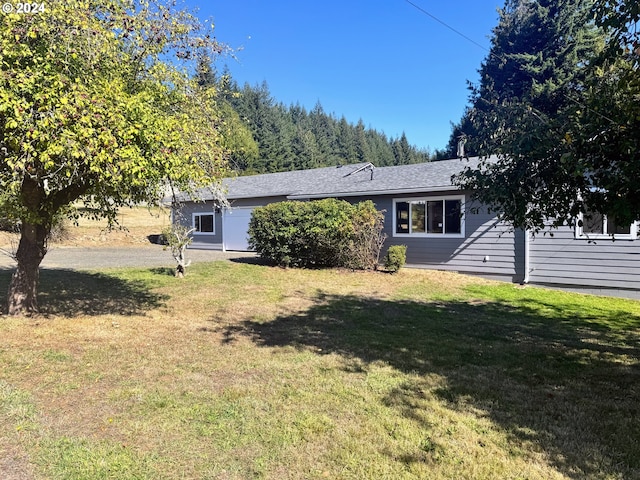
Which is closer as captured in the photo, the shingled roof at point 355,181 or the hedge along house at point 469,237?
the hedge along house at point 469,237

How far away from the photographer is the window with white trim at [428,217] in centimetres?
1261

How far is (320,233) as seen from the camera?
40.4ft

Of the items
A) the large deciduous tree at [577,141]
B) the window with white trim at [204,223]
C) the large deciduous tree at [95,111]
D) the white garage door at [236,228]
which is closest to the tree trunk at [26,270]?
the large deciduous tree at [95,111]

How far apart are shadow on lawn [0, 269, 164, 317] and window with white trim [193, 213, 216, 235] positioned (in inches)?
367

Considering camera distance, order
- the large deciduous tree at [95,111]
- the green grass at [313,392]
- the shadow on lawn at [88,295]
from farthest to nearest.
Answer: the shadow on lawn at [88,295]
the large deciduous tree at [95,111]
the green grass at [313,392]

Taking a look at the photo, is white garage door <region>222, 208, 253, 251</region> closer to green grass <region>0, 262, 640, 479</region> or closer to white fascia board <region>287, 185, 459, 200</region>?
white fascia board <region>287, 185, 459, 200</region>

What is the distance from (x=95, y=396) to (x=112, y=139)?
2630 mm

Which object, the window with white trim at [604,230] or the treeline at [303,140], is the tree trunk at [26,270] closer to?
the window with white trim at [604,230]

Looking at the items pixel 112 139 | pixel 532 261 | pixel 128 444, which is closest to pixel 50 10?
pixel 112 139

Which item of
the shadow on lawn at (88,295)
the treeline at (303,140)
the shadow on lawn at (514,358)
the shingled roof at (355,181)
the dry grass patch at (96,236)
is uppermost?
Result: the treeline at (303,140)

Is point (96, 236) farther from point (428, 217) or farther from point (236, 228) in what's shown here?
point (428, 217)

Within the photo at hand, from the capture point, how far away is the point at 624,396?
4.01 m

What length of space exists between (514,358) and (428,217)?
324 inches

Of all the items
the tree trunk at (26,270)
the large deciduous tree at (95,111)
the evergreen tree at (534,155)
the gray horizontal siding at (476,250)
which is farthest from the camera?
the gray horizontal siding at (476,250)
